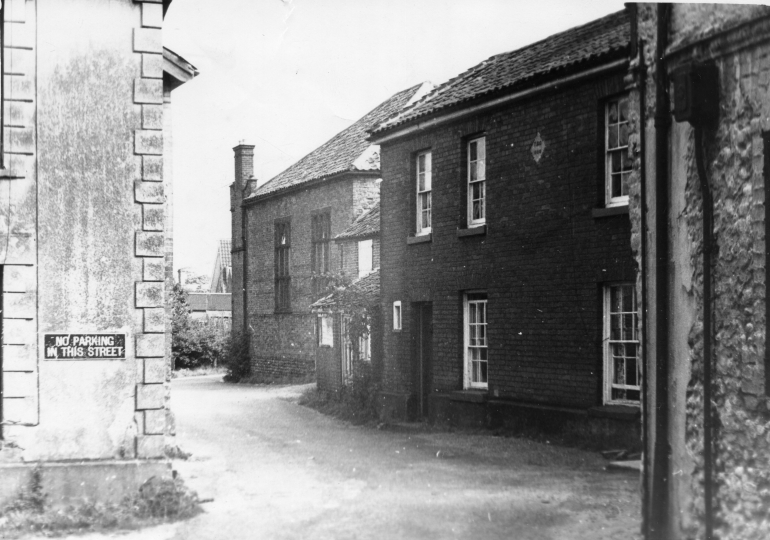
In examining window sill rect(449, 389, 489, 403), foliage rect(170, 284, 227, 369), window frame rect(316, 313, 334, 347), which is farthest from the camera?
foliage rect(170, 284, 227, 369)

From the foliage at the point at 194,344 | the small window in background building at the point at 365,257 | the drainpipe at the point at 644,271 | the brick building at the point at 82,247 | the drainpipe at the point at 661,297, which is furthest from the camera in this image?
the foliage at the point at 194,344

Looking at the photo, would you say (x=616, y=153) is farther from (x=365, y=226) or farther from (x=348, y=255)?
(x=348, y=255)

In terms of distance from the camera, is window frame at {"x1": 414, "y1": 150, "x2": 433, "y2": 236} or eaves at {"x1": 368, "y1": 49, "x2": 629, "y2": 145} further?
window frame at {"x1": 414, "y1": 150, "x2": 433, "y2": 236}

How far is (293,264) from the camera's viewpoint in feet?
91.6

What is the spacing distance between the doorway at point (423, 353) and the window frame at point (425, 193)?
4.91 feet

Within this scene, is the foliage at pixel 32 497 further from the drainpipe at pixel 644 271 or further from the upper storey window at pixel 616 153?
the upper storey window at pixel 616 153

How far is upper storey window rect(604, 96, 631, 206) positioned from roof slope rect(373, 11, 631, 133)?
2.70 feet

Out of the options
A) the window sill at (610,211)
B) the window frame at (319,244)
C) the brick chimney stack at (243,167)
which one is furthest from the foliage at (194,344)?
the window sill at (610,211)

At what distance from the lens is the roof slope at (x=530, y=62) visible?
1357 centimetres

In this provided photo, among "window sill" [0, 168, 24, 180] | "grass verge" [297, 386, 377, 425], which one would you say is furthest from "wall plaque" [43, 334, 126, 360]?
"grass verge" [297, 386, 377, 425]

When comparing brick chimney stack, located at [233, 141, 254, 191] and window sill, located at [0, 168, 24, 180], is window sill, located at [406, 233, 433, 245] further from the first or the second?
brick chimney stack, located at [233, 141, 254, 191]

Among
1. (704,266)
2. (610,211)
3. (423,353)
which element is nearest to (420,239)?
(423,353)

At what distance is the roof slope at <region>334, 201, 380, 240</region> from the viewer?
22766 millimetres

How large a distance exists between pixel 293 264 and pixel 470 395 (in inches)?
513
